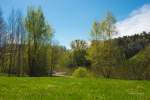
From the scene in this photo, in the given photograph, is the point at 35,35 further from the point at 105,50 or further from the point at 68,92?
the point at 68,92

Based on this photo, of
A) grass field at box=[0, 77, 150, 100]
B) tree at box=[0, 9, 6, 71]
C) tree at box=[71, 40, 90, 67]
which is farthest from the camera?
tree at box=[71, 40, 90, 67]

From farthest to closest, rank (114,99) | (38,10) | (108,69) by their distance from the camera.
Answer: (38,10), (108,69), (114,99)

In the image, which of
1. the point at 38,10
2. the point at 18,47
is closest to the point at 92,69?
the point at 38,10

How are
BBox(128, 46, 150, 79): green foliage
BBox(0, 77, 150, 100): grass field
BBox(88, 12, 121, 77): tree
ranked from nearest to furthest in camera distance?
BBox(0, 77, 150, 100): grass field < BBox(128, 46, 150, 79): green foliage < BBox(88, 12, 121, 77): tree

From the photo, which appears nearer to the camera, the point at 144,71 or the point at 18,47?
the point at 144,71

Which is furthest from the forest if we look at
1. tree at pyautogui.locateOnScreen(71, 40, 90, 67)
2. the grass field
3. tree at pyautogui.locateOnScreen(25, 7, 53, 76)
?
tree at pyautogui.locateOnScreen(71, 40, 90, 67)

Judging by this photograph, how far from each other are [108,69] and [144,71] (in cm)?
1122

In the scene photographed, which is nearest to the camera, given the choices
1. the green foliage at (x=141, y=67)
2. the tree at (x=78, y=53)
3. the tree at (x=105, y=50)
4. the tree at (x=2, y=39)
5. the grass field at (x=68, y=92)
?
the grass field at (x=68, y=92)

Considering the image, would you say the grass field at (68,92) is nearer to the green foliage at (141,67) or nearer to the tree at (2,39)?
the green foliage at (141,67)

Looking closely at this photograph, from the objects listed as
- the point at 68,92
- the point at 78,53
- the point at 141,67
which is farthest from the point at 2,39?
the point at 78,53

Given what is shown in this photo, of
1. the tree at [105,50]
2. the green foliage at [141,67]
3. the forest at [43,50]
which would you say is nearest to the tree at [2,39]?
the forest at [43,50]

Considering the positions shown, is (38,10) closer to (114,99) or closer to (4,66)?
(4,66)

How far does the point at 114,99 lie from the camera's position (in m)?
10.7

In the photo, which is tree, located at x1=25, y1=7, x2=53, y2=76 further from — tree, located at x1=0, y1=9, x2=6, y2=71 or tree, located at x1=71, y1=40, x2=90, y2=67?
tree, located at x1=71, y1=40, x2=90, y2=67
